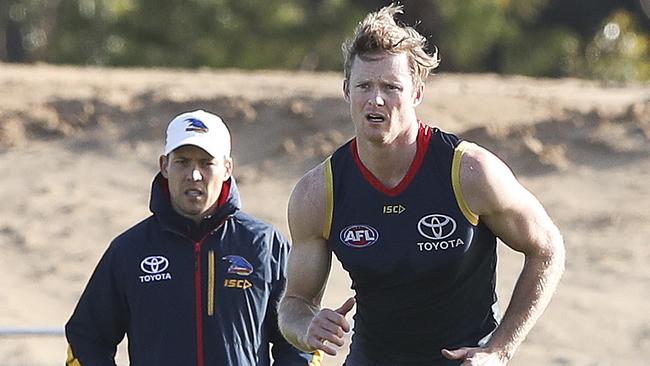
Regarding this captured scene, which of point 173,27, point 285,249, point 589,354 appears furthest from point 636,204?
point 173,27

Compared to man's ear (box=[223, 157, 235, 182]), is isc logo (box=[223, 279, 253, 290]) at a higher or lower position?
lower

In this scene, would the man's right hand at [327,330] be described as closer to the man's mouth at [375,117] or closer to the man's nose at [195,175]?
the man's mouth at [375,117]

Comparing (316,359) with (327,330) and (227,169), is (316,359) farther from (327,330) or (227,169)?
(327,330)

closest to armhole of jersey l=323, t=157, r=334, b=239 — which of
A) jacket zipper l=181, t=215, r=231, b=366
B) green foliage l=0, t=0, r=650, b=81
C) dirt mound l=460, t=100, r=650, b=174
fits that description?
jacket zipper l=181, t=215, r=231, b=366

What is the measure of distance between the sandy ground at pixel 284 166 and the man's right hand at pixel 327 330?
6.53 metres

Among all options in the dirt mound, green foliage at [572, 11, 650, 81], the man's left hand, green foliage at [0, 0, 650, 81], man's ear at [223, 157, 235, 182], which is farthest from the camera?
Result: green foliage at [0, 0, 650, 81]

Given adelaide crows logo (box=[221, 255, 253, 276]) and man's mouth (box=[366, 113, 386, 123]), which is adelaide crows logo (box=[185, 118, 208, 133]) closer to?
adelaide crows logo (box=[221, 255, 253, 276])

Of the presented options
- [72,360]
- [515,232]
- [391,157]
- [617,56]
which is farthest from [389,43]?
[617,56]

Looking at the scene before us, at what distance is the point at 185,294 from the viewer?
213 inches

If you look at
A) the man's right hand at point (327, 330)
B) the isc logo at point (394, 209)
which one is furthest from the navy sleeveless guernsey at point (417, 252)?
the man's right hand at point (327, 330)

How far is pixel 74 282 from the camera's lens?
12.8 metres

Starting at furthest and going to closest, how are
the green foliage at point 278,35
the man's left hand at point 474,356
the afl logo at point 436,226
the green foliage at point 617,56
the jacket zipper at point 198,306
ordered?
the green foliage at point 278,35, the green foliage at point 617,56, the jacket zipper at point 198,306, the afl logo at point 436,226, the man's left hand at point 474,356

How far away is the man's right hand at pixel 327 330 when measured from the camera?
472cm

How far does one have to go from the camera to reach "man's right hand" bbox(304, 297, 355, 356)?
4.72 m
